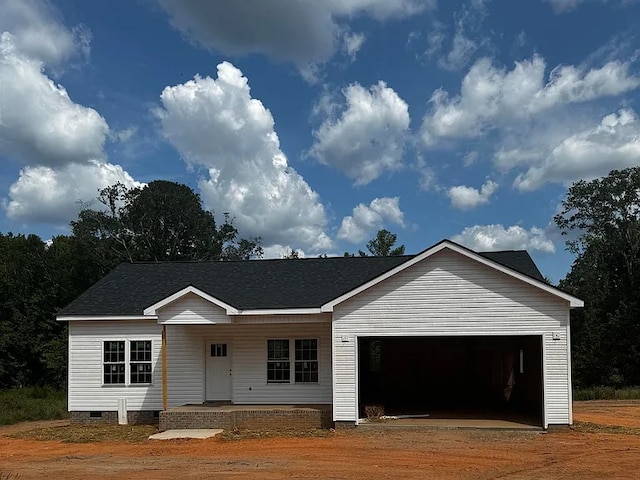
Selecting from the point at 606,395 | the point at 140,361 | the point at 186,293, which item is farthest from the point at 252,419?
the point at 606,395

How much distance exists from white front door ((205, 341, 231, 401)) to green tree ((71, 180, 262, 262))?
97.3 feet

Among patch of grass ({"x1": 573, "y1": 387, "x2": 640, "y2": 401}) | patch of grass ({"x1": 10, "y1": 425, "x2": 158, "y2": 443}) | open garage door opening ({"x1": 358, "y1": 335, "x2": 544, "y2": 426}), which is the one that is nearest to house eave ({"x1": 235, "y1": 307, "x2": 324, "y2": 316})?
patch of grass ({"x1": 10, "y1": 425, "x2": 158, "y2": 443})

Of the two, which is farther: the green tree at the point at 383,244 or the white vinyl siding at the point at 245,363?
the green tree at the point at 383,244

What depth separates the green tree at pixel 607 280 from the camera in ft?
119

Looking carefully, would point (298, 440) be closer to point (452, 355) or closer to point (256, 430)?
point (256, 430)

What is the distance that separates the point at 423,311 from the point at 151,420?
9.36 m

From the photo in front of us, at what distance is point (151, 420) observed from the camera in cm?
2108

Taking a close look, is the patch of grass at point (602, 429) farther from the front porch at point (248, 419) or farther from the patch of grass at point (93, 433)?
the patch of grass at point (93, 433)

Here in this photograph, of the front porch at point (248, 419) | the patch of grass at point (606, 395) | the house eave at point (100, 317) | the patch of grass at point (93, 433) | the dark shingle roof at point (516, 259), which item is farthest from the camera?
the patch of grass at point (606, 395)

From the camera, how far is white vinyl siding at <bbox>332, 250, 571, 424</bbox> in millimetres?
17078

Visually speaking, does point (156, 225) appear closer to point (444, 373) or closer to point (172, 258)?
point (172, 258)

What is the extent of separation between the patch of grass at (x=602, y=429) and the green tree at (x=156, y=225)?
3735 cm

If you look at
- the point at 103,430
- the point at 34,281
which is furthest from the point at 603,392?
the point at 34,281

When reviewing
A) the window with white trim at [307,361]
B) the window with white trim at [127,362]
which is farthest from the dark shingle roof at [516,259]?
the window with white trim at [127,362]
